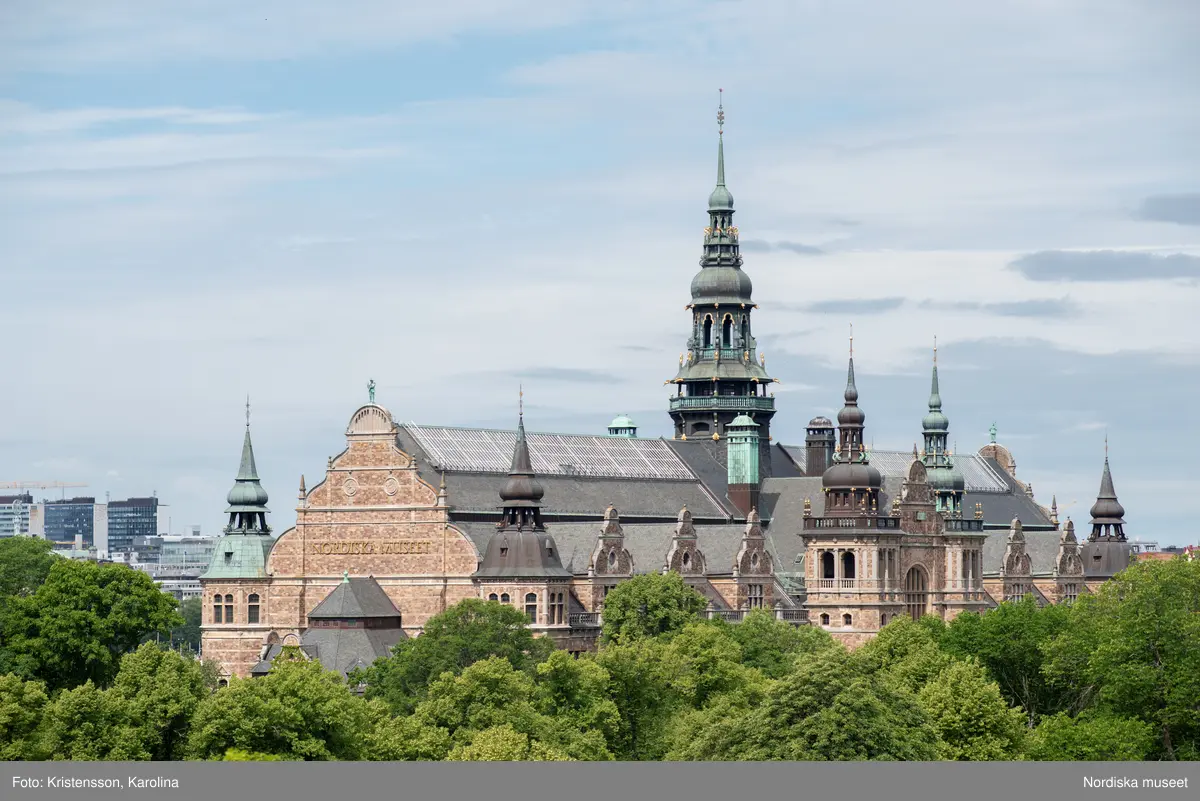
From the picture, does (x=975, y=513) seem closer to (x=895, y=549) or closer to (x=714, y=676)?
(x=895, y=549)

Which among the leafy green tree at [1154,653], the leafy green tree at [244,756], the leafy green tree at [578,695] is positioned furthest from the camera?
the leafy green tree at [578,695]

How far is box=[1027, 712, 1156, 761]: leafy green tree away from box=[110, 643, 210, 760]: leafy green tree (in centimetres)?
3400

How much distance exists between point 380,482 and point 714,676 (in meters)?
42.6

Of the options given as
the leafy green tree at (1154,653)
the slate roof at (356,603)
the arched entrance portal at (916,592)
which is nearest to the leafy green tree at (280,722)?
the leafy green tree at (1154,653)

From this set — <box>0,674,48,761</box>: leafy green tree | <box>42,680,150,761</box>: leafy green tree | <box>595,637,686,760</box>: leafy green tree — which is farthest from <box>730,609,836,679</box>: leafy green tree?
<box>42,680,150,761</box>: leafy green tree

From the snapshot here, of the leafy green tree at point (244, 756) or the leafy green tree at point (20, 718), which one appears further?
the leafy green tree at point (20, 718)

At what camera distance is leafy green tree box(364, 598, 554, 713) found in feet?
430

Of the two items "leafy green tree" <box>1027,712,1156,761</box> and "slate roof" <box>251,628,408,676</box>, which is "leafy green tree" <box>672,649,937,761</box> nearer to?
"leafy green tree" <box>1027,712,1156,761</box>

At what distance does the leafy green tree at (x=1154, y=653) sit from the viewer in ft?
360

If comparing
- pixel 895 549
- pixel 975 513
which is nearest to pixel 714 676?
pixel 895 549

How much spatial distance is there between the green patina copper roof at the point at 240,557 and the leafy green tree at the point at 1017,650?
4767cm

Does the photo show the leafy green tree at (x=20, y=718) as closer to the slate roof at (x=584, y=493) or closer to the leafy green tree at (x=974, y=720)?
the leafy green tree at (x=974, y=720)
